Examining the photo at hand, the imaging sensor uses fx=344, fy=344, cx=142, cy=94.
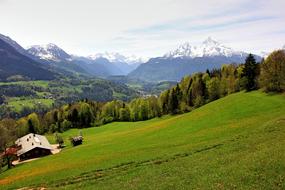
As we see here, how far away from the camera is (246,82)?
113562 millimetres

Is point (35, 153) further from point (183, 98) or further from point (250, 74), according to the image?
point (250, 74)

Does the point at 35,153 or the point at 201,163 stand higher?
the point at 201,163

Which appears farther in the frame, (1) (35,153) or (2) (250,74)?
(2) (250,74)

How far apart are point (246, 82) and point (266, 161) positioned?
266ft

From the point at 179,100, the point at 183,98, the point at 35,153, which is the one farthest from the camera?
the point at 183,98

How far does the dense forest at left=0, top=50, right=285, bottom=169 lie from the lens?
98812 mm

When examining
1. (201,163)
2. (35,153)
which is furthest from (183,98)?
(201,163)

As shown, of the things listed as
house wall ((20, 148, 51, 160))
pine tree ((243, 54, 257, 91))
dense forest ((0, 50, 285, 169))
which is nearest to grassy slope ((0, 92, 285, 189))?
dense forest ((0, 50, 285, 169))

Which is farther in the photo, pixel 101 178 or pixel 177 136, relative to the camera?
pixel 177 136

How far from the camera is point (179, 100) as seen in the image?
151625 millimetres

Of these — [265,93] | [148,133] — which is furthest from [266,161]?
[265,93]

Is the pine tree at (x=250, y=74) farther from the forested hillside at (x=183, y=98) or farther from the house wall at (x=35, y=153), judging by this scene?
the house wall at (x=35, y=153)

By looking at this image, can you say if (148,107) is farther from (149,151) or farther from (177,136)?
(149,151)

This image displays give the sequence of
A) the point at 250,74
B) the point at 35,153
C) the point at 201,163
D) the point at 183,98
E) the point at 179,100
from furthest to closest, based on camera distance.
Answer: the point at 183,98 < the point at 179,100 < the point at 250,74 < the point at 35,153 < the point at 201,163
